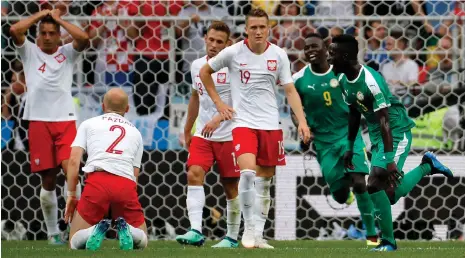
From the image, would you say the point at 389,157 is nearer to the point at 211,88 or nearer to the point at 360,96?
the point at 360,96

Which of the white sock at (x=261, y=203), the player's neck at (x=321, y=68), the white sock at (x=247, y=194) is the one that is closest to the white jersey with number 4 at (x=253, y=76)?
the white sock at (x=247, y=194)

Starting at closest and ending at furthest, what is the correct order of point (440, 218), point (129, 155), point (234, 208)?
1. point (129, 155)
2. point (234, 208)
3. point (440, 218)

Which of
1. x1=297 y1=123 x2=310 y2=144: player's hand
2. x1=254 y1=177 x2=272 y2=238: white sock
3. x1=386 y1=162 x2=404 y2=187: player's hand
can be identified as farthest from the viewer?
x1=254 y1=177 x2=272 y2=238: white sock

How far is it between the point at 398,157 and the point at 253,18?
1.52 m

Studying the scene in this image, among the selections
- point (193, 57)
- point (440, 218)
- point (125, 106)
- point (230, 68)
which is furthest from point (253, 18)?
point (440, 218)

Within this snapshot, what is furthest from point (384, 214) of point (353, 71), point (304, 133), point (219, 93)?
point (219, 93)

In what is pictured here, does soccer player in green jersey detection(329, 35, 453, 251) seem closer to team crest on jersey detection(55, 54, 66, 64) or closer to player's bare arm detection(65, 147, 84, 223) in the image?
player's bare arm detection(65, 147, 84, 223)

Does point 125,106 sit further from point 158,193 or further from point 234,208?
point 158,193

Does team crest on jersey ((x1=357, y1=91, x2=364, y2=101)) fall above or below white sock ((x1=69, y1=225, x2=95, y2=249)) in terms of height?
above

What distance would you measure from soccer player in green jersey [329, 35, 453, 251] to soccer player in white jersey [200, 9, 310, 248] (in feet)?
2.08

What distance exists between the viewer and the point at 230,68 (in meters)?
8.66

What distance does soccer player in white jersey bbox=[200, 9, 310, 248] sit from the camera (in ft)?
27.9

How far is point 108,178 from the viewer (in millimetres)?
7793

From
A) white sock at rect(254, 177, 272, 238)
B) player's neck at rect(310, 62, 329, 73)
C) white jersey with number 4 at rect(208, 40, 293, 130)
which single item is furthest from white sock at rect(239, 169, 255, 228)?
player's neck at rect(310, 62, 329, 73)
